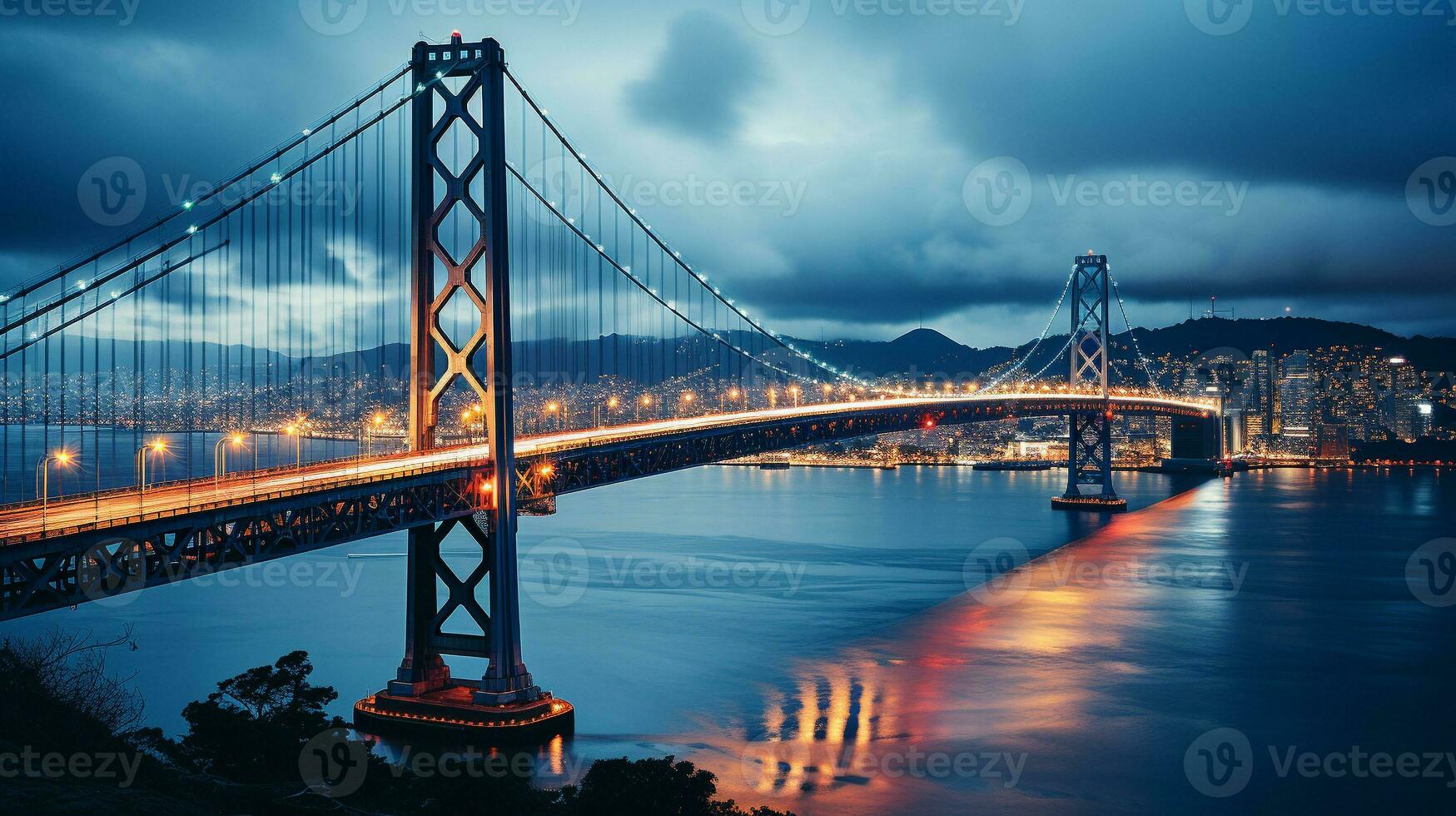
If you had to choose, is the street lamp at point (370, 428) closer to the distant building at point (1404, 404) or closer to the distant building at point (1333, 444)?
the distant building at point (1333, 444)

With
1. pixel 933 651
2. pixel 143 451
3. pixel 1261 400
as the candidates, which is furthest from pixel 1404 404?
pixel 143 451

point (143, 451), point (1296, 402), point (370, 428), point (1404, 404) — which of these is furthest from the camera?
point (1296, 402)

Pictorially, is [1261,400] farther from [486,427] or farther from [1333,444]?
[486,427]

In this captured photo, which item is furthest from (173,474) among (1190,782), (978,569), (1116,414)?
(1116,414)

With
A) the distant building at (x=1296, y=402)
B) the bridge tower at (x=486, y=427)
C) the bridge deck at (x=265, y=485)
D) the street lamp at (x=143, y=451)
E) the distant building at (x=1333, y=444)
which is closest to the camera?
the bridge deck at (x=265, y=485)

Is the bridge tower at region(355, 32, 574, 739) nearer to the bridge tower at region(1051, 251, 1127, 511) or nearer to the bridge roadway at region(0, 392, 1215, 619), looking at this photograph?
the bridge roadway at region(0, 392, 1215, 619)

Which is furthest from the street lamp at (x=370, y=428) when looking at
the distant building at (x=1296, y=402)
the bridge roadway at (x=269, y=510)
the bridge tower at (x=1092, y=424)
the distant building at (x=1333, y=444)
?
the distant building at (x=1296, y=402)
